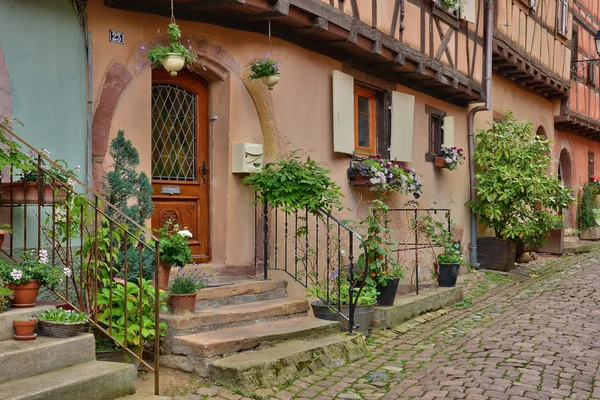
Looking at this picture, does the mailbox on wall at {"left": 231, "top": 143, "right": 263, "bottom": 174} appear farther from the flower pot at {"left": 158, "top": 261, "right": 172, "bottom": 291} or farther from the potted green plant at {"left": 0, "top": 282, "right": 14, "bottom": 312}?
the potted green plant at {"left": 0, "top": 282, "right": 14, "bottom": 312}

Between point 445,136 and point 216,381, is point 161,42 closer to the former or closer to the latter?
point 216,381

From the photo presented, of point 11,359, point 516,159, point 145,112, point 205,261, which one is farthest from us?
point 516,159

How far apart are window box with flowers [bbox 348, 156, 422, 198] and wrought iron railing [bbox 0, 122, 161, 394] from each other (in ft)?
12.0

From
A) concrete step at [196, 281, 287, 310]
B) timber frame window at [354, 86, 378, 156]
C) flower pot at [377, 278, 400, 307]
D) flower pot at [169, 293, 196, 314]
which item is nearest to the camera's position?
flower pot at [169, 293, 196, 314]

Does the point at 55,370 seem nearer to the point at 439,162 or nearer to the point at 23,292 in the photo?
the point at 23,292

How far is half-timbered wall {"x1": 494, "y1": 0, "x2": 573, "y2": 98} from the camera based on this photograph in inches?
493

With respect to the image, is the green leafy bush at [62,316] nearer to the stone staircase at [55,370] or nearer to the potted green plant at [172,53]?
the stone staircase at [55,370]

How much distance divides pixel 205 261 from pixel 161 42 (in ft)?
6.98

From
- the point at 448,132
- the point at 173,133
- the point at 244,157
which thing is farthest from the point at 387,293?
the point at 448,132

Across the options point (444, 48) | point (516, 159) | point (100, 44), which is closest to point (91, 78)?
point (100, 44)

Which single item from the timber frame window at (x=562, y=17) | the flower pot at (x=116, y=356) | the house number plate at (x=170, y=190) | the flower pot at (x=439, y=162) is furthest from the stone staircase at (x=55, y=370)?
the timber frame window at (x=562, y=17)

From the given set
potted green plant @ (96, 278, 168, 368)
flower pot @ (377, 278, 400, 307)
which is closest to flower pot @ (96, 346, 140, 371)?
potted green plant @ (96, 278, 168, 368)

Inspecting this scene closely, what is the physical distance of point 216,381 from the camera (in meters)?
4.97

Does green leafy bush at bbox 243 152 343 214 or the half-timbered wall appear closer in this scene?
green leafy bush at bbox 243 152 343 214
